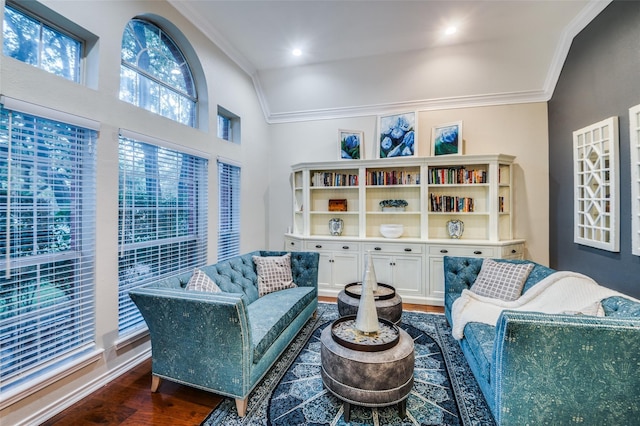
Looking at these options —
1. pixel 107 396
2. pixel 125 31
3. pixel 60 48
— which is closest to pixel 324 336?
pixel 107 396

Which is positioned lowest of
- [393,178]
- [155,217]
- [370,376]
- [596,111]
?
[370,376]

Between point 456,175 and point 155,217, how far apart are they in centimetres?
383

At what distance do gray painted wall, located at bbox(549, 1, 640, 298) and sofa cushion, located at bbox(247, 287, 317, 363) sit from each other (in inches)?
114

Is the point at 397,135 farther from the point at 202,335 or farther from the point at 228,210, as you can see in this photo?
the point at 202,335

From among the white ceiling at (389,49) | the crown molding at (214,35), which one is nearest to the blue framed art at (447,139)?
the white ceiling at (389,49)

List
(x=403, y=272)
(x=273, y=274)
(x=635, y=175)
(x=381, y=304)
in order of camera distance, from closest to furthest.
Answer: (x=635, y=175) → (x=381, y=304) → (x=273, y=274) → (x=403, y=272)

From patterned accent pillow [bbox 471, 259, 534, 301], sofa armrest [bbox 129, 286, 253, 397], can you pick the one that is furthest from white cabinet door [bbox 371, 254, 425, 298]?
sofa armrest [bbox 129, 286, 253, 397]

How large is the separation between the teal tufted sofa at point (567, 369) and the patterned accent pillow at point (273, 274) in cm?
212

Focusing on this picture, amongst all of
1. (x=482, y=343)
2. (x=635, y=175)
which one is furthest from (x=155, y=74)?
(x=635, y=175)

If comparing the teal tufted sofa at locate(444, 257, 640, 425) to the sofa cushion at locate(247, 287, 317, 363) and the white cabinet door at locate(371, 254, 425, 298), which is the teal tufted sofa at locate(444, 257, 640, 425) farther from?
the white cabinet door at locate(371, 254, 425, 298)

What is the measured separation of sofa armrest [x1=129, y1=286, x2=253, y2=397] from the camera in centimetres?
173

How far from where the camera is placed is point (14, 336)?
1675 millimetres

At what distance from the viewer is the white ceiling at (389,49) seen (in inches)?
116

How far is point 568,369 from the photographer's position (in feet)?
4.52
